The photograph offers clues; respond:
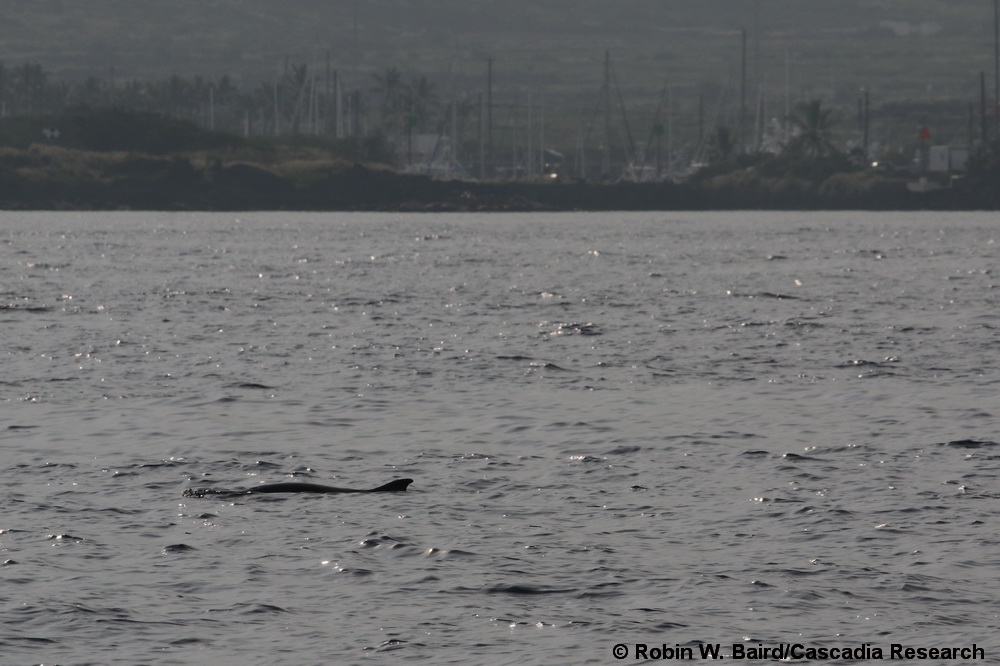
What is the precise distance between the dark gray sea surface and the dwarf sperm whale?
0.94ft

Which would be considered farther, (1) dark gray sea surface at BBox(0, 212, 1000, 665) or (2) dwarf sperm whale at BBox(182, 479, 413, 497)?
(2) dwarf sperm whale at BBox(182, 479, 413, 497)

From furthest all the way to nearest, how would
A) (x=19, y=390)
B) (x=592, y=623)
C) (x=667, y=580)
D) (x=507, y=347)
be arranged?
(x=507, y=347)
(x=19, y=390)
(x=667, y=580)
(x=592, y=623)

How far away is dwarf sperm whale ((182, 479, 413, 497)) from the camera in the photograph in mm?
19062

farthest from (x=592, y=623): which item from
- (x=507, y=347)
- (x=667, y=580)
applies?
(x=507, y=347)

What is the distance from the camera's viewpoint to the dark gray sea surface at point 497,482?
521 inches

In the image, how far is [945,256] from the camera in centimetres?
9450

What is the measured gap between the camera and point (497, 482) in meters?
20.1

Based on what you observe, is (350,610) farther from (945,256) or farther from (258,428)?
(945,256)

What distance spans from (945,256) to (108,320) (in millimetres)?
62501

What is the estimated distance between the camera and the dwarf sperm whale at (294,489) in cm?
1906

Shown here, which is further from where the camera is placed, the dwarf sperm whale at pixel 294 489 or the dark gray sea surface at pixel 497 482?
the dwarf sperm whale at pixel 294 489

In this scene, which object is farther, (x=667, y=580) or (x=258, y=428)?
(x=258, y=428)

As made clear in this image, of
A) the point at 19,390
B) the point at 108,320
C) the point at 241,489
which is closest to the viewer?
the point at 241,489

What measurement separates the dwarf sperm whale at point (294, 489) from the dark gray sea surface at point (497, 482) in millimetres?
286
